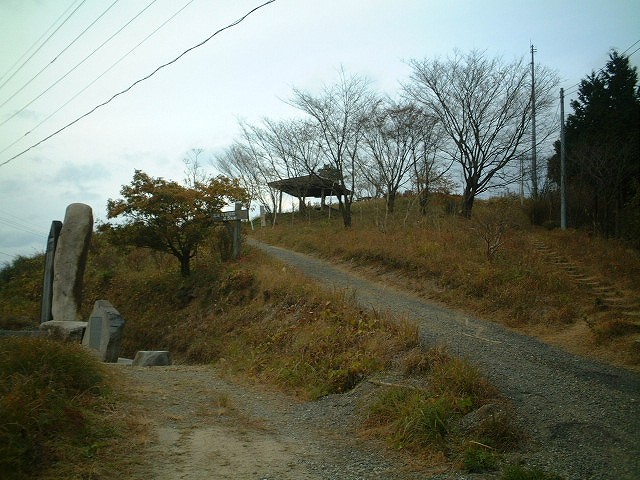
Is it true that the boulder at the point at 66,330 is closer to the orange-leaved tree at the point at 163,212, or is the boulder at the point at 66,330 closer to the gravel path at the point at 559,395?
the orange-leaved tree at the point at 163,212

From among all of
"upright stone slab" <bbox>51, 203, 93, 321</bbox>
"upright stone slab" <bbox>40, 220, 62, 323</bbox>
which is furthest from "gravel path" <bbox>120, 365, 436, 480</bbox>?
"upright stone slab" <bbox>40, 220, 62, 323</bbox>

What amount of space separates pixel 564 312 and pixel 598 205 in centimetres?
1640

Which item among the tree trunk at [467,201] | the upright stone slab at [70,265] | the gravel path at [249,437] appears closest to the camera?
the gravel path at [249,437]

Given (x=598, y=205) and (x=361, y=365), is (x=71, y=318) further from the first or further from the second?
(x=598, y=205)

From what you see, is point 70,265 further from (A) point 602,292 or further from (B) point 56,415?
(A) point 602,292

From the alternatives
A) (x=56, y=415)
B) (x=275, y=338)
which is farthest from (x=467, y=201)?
(x=56, y=415)

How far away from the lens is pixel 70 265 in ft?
51.0

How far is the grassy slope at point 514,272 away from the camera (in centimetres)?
1005

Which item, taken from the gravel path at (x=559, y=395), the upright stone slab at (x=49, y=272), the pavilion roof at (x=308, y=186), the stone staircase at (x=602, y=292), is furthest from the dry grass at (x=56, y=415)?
the pavilion roof at (x=308, y=186)

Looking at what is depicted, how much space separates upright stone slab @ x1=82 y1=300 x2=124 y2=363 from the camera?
40.4 ft

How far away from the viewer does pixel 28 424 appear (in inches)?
181

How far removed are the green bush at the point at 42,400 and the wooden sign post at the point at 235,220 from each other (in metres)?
11.4

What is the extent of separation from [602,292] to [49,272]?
1526 centimetres

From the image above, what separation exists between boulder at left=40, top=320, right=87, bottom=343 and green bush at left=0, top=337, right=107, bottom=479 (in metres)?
6.98
